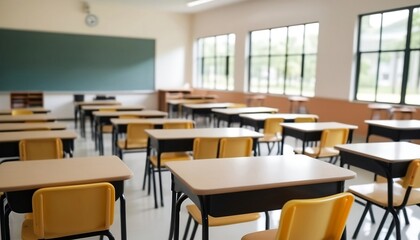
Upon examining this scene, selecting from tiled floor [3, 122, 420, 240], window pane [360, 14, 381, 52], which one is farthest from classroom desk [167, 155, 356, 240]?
→ window pane [360, 14, 381, 52]

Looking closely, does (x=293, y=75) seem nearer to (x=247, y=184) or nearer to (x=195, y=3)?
(x=195, y=3)

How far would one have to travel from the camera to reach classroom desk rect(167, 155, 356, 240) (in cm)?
176

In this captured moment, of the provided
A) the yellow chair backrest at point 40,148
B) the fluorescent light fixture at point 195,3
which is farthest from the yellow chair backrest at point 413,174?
the fluorescent light fixture at point 195,3

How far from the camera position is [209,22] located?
11.6 metres

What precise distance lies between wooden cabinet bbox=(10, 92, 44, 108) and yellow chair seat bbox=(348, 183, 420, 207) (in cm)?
930

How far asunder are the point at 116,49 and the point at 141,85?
1.35 m

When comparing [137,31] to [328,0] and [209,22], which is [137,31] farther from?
[328,0]

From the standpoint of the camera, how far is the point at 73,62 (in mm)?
10352

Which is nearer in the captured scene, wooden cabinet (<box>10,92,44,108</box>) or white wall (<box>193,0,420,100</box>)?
white wall (<box>193,0,420,100</box>)

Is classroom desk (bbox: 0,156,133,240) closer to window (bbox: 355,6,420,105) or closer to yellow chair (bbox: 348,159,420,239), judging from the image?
yellow chair (bbox: 348,159,420,239)

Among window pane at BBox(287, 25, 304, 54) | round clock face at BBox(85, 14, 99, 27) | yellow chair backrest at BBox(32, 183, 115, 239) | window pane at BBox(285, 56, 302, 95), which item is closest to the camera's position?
yellow chair backrest at BBox(32, 183, 115, 239)

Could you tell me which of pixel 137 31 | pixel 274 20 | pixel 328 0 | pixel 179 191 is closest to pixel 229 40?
pixel 274 20

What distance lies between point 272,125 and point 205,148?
192 centimetres

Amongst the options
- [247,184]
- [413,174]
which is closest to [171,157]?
[247,184]
